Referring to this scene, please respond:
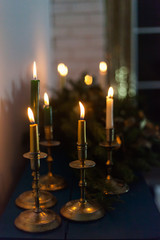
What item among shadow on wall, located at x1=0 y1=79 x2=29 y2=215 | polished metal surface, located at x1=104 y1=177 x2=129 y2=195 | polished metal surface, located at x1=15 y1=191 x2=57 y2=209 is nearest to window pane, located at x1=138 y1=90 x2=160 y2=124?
shadow on wall, located at x1=0 y1=79 x2=29 y2=215

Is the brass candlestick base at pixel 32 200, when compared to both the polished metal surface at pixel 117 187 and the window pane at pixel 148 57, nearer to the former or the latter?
the polished metal surface at pixel 117 187

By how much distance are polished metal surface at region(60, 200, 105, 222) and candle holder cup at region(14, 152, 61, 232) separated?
37 millimetres

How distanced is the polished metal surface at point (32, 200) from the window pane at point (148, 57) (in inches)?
82.6

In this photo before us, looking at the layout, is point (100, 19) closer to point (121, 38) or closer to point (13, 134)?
point (121, 38)

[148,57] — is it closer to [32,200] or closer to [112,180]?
[112,180]

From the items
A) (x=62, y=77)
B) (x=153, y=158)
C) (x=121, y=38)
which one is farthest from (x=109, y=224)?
(x=121, y=38)

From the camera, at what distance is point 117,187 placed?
1058 mm

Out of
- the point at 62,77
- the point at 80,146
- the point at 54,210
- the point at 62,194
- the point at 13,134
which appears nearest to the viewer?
the point at 80,146

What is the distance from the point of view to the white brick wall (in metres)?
2.86

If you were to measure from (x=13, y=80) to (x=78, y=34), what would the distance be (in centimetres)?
171

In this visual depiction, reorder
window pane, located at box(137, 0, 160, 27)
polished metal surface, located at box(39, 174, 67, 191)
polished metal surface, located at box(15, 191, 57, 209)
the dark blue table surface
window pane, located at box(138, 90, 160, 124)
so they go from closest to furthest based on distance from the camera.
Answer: the dark blue table surface → polished metal surface, located at box(15, 191, 57, 209) → polished metal surface, located at box(39, 174, 67, 191) → window pane, located at box(137, 0, 160, 27) → window pane, located at box(138, 90, 160, 124)

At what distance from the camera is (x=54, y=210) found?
0.96 m

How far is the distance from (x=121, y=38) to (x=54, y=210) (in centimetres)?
208

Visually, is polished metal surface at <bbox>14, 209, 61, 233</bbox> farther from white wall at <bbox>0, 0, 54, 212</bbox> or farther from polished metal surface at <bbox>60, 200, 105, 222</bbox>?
white wall at <bbox>0, 0, 54, 212</bbox>
